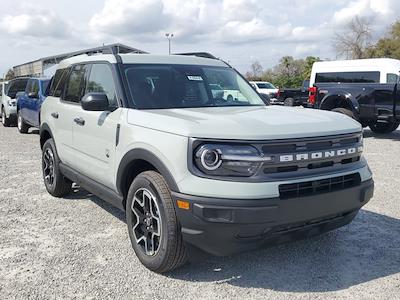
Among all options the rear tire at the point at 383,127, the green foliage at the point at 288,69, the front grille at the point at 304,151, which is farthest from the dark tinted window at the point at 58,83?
the green foliage at the point at 288,69

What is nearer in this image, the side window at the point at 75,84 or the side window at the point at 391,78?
the side window at the point at 75,84

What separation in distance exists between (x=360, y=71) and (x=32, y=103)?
38.8 feet

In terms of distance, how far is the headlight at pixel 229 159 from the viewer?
3164 mm

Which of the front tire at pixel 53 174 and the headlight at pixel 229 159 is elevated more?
the headlight at pixel 229 159

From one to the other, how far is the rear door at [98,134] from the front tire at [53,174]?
0.80m

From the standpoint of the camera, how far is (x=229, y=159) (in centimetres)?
317

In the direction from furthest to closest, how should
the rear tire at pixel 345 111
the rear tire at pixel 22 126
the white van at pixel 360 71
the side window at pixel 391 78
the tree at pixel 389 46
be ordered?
the tree at pixel 389 46 → the white van at pixel 360 71 → the side window at pixel 391 78 → the rear tire at pixel 22 126 → the rear tire at pixel 345 111

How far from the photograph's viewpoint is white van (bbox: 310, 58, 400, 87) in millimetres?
16406

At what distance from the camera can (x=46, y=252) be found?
4145mm

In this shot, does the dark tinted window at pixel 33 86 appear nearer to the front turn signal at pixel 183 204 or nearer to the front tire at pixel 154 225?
the front tire at pixel 154 225

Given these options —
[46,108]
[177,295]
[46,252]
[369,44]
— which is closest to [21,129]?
[46,108]

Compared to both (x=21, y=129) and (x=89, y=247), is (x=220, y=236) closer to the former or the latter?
(x=89, y=247)

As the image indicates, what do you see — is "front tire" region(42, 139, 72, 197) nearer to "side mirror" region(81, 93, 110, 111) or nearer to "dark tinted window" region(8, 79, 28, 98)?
"side mirror" region(81, 93, 110, 111)

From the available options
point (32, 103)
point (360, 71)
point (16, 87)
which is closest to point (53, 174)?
point (32, 103)
